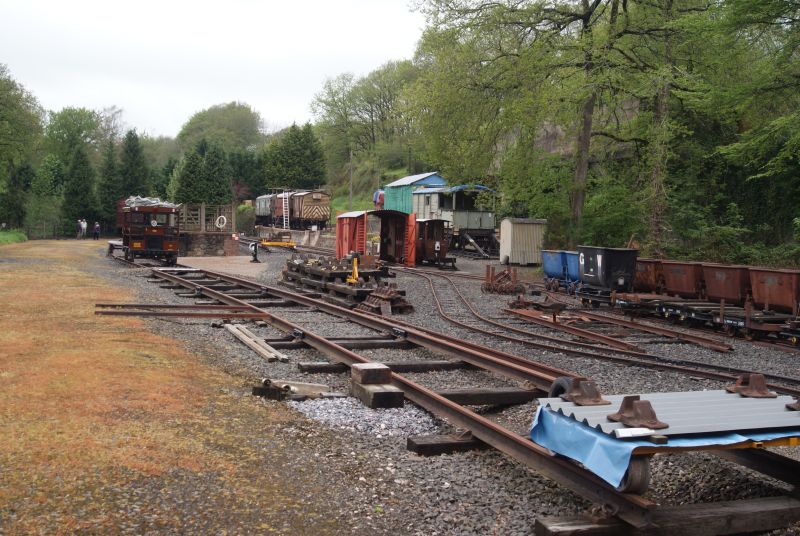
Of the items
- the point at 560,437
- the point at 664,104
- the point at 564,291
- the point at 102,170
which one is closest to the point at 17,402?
the point at 560,437

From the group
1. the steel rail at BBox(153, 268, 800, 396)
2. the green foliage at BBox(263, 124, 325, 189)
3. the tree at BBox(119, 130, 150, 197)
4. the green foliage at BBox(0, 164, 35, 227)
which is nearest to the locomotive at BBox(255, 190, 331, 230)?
the green foliage at BBox(263, 124, 325, 189)

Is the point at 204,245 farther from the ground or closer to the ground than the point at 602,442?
farther from the ground

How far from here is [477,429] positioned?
17.2 ft

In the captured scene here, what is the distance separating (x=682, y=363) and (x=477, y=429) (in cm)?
511

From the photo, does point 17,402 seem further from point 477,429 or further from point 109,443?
point 477,429

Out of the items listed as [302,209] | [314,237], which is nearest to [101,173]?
[302,209]

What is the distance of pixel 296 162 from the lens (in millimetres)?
69875

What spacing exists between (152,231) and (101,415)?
22.9m

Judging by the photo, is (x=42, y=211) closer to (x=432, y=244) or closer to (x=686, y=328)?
(x=432, y=244)

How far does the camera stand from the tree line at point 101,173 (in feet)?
154

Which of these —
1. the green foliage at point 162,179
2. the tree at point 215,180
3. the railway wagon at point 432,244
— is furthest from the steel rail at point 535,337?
the green foliage at point 162,179

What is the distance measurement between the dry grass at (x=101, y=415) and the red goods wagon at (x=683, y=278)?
1111 cm

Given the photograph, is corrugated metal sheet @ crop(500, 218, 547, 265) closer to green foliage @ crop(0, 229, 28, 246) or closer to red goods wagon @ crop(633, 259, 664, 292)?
red goods wagon @ crop(633, 259, 664, 292)

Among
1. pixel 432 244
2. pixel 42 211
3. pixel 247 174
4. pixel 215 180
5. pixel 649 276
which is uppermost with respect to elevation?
pixel 247 174
